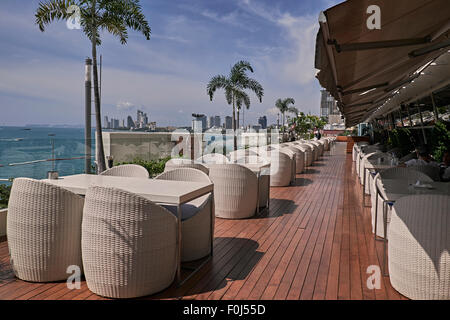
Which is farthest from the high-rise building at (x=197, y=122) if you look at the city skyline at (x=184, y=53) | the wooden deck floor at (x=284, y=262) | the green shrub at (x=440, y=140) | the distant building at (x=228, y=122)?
the wooden deck floor at (x=284, y=262)

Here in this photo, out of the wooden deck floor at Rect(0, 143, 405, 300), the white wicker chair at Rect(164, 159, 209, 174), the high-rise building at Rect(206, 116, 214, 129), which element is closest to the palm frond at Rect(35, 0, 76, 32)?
the white wicker chair at Rect(164, 159, 209, 174)

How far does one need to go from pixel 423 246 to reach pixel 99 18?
918 centimetres

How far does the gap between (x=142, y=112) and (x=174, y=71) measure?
664cm

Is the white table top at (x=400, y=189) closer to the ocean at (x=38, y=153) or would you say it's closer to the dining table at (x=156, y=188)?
the dining table at (x=156, y=188)

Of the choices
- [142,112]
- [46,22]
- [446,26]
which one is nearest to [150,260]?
[446,26]

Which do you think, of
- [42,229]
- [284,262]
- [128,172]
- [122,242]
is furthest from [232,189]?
[42,229]

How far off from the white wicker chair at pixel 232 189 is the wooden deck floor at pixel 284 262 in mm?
175

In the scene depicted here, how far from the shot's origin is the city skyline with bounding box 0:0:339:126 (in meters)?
13.3

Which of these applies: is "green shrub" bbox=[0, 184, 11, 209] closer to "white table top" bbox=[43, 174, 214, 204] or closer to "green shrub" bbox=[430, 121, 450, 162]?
"white table top" bbox=[43, 174, 214, 204]

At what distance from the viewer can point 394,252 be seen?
285cm

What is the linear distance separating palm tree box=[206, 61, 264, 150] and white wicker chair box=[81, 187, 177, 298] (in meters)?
15.7

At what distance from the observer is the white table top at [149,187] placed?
9.53ft

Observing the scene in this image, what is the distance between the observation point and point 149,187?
3.27 m

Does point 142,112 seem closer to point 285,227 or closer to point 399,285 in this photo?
point 285,227
